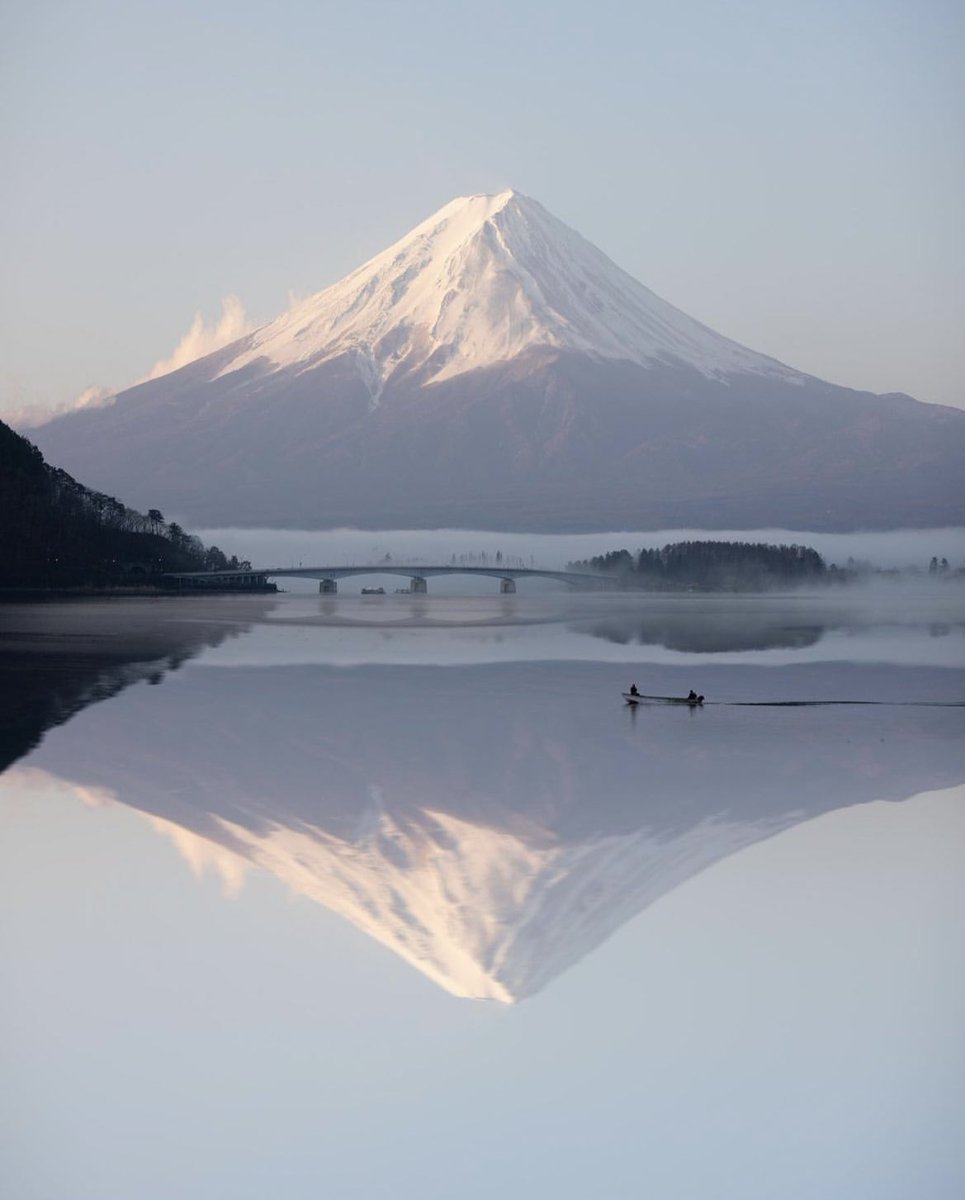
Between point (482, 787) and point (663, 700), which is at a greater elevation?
point (663, 700)

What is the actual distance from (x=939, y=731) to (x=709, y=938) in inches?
772

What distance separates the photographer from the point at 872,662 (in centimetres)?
5572

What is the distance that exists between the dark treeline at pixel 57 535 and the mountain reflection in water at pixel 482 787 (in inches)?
3529

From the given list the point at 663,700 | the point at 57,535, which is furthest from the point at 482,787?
the point at 57,535

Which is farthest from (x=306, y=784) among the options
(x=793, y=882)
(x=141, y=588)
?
(x=141, y=588)

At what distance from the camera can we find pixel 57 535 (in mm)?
134875

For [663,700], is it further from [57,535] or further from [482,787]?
[57,535]

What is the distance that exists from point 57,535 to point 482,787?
378 feet

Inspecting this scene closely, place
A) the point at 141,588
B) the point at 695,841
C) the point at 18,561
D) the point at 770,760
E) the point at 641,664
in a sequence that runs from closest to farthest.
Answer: the point at 695,841, the point at 770,760, the point at 641,664, the point at 18,561, the point at 141,588

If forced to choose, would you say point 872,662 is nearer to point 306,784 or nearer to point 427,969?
point 306,784

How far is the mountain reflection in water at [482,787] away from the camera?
17.0m

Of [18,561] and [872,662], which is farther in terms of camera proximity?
[18,561]

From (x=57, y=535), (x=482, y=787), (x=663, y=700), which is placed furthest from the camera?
(x=57, y=535)

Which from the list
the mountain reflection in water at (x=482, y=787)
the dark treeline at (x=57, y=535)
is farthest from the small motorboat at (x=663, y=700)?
the dark treeline at (x=57, y=535)
